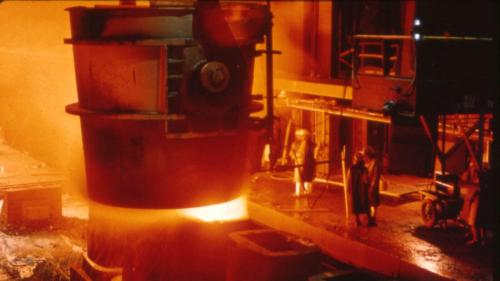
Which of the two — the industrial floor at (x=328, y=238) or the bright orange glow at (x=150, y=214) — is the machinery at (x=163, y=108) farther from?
the industrial floor at (x=328, y=238)

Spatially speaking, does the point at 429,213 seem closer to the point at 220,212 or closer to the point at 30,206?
the point at 220,212

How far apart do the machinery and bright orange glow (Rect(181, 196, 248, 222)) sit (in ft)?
0.66

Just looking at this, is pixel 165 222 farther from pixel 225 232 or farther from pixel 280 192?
pixel 280 192

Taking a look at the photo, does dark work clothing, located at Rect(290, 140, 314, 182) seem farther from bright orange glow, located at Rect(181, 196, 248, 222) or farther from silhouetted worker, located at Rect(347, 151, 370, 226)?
bright orange glow, located at Rect(181, 196, 248, 222)

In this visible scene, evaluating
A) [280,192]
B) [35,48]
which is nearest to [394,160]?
[280,192]

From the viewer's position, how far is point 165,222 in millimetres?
9234

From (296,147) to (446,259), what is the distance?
8.05 meters

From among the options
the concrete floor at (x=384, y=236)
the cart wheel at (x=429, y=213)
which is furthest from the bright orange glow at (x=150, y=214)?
the cart wheel at (x=429, y=213)

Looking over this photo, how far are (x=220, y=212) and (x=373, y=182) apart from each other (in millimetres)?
4567

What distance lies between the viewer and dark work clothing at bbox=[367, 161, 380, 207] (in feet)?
43.7

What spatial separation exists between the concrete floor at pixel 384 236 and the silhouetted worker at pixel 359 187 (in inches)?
18.0

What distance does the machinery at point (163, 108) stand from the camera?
26.0 feet

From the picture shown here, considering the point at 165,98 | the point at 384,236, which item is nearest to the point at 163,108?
the point at 165,98

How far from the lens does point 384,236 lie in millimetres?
12992
